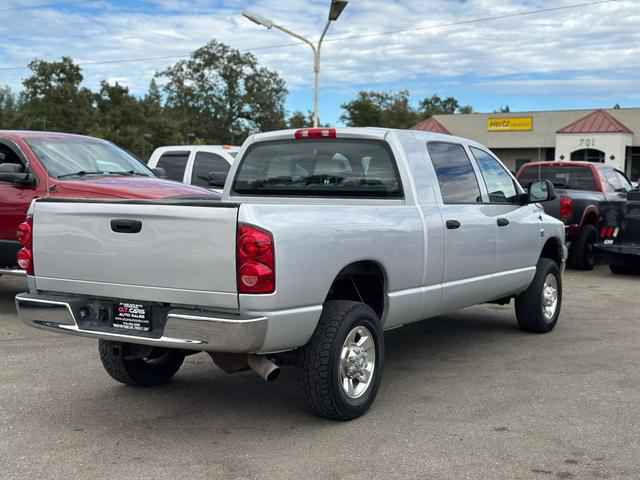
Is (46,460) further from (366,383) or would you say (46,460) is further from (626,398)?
(626,398)

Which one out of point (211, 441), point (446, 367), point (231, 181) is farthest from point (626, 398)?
point (231, 181)

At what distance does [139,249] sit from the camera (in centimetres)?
488

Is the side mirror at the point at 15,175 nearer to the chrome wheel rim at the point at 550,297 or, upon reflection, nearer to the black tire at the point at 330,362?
the black tire at the point at 330,362

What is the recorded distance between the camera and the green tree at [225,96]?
87.0m

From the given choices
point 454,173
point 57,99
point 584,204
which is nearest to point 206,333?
point 454,173

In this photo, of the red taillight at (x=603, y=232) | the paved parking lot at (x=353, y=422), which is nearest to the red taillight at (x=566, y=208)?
the red taillight at (x=603, y=232)

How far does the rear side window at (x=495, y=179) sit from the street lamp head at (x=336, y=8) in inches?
582

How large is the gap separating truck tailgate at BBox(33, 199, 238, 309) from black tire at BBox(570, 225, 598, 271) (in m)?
10.4

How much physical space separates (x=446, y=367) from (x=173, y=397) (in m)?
2.27

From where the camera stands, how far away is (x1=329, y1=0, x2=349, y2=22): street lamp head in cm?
2159

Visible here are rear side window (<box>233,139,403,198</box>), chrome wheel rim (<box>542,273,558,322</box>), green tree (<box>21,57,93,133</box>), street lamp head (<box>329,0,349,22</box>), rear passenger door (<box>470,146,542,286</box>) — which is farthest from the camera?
green tree (<box>21,57,93,133</box>)

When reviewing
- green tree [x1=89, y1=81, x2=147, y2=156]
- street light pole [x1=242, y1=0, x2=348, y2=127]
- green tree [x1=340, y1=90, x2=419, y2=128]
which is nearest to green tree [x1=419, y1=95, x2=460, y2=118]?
green tree [x1=340, y1=90, x2=419, y2=128]

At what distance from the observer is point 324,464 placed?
14.8 feet

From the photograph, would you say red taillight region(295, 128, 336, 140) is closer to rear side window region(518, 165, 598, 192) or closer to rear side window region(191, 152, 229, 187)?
rear side window region(191, 152, 229, 187)
